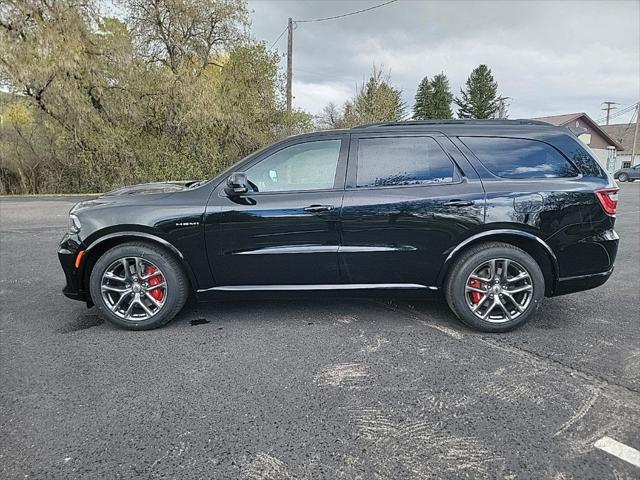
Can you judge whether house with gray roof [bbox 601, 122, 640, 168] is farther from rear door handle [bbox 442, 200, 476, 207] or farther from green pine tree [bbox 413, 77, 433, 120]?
rear door handle [bbox 442, 200, 476, 207]

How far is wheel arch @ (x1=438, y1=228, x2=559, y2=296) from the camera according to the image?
361 centimetres

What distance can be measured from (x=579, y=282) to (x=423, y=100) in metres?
47.9

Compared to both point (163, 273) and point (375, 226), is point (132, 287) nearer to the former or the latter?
point (163, 273)

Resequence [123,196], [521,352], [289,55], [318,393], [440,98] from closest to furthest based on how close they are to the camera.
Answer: [318,393], [521,352], [123,196], [289,55], [440,98]

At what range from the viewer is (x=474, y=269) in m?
3.65

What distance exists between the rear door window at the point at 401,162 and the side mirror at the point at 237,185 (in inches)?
37.0

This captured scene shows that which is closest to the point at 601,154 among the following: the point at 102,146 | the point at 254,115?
the point at 254,115

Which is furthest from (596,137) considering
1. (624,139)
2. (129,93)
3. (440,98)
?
(129,93)

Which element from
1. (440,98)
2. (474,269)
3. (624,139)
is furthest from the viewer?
(624,139)

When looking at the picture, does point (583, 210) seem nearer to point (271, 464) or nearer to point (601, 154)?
point (271, 464)

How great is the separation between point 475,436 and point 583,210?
2261 mm

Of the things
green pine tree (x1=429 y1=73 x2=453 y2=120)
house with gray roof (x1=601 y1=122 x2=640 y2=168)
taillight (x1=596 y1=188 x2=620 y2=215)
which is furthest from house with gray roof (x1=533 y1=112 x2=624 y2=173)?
taillight (x1=596 y1=188 x2=620 y2=215)

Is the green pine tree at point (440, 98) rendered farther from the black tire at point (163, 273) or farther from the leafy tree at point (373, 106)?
the black tire at point (163, 273)

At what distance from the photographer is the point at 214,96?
1705 centimetres
